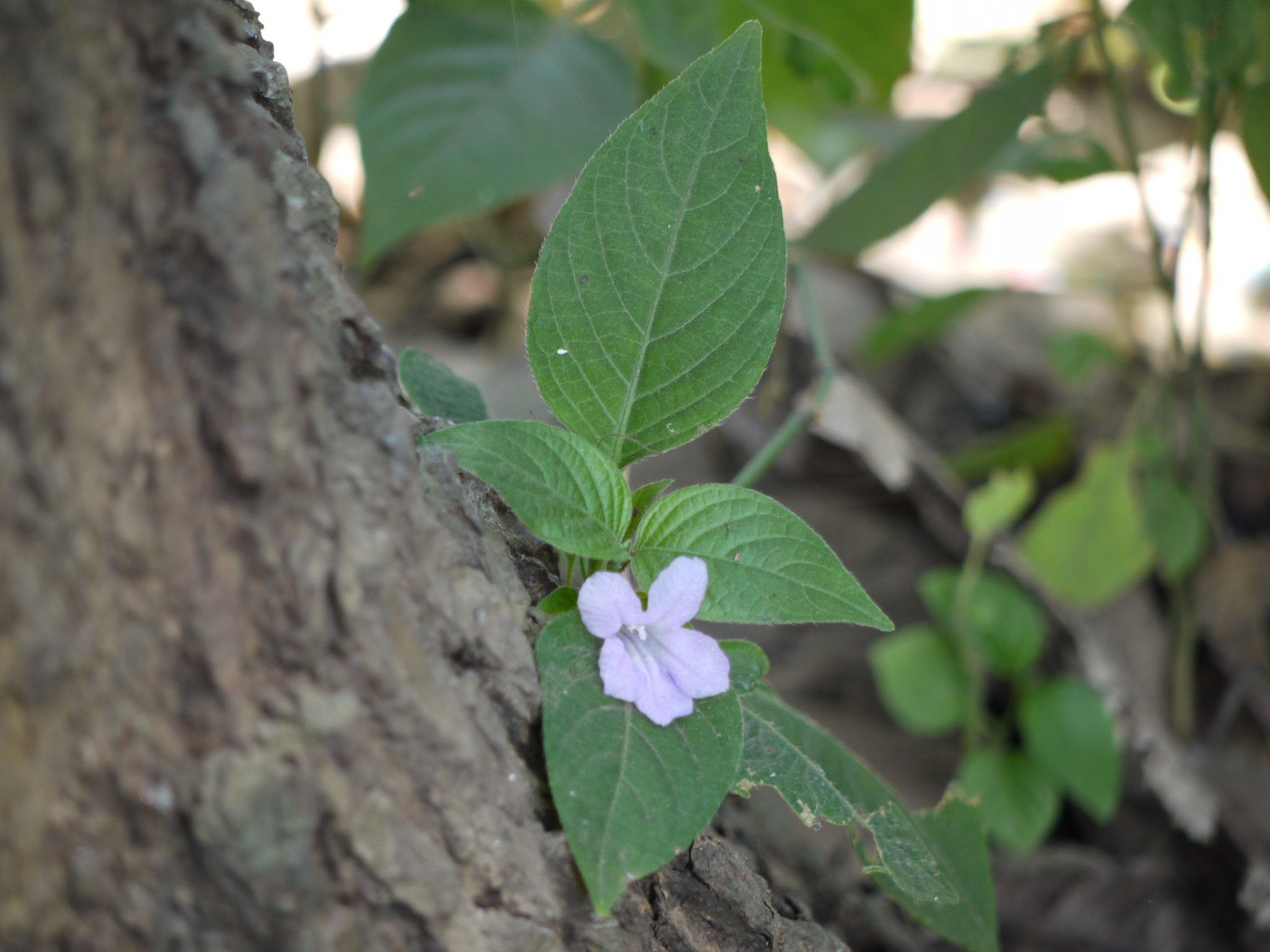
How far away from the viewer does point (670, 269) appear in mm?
640

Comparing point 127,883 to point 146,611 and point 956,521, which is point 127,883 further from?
point 956,521

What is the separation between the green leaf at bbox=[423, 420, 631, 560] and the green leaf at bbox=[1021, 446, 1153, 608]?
1153 mm

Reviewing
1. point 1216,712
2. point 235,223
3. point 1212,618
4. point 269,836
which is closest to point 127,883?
point 269,836

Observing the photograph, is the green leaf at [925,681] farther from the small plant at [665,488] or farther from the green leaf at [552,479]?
the green leaf at [552,479]

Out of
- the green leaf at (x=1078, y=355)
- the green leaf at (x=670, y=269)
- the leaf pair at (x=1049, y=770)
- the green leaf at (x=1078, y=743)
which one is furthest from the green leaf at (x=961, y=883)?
the green leaf at (x=1078, y=355)

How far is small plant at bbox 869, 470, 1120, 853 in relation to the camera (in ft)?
4.48

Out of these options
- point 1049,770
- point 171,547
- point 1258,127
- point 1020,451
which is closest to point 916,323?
point 1020,451

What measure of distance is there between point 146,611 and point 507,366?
1795mm

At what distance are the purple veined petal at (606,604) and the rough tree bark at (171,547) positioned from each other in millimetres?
147

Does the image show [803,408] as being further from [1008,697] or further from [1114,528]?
[1008,697]

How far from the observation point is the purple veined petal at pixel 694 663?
60cm

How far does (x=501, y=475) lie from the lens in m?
0.56

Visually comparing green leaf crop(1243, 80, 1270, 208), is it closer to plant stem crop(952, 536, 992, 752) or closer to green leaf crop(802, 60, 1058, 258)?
green leaf crop(802, 60, 1058, 258)

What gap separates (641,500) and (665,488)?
0.07 ft
